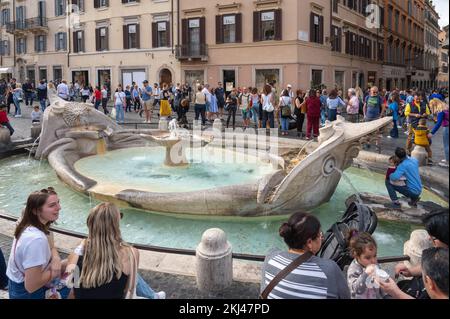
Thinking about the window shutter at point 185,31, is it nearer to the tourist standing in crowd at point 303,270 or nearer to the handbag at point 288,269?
the tourist standing in crowd at point 303,270

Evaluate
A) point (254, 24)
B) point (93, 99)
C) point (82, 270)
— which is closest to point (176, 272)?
point (82, 270)

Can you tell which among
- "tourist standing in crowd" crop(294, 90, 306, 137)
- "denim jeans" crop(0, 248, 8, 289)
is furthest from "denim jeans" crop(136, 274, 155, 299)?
"tourist standing in crowd" crop(294, 90, 306, 137)

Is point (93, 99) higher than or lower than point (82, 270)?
higher

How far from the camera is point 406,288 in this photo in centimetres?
338

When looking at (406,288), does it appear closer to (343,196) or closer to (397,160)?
(397,160)

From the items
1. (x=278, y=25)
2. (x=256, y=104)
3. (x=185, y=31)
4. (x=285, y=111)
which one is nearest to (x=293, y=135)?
(x=285, y=111)

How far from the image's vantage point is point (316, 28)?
26844 mm

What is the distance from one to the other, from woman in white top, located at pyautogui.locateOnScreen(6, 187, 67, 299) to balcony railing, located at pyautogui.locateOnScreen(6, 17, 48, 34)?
121ft

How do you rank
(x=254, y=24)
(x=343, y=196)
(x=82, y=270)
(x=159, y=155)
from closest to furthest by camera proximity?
(x=82, y=270), (x=343, y=196), (x=159, y=155), (x=254, y=24)

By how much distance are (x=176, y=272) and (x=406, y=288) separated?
2.08 m

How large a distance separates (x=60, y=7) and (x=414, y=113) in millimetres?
31220

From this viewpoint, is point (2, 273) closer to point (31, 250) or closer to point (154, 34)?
point (31, 250)

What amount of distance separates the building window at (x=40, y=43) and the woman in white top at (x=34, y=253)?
3733cm

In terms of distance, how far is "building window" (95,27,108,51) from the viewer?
32.1 meters
